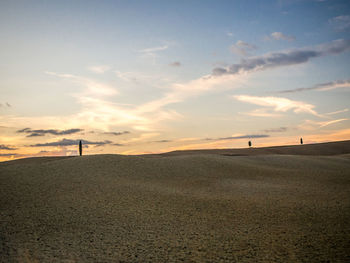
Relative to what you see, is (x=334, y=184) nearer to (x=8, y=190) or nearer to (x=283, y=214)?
(x=283, y=214)

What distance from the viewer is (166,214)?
6328 mm

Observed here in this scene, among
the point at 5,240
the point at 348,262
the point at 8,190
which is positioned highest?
the point at 8,190

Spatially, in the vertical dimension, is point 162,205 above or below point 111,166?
below

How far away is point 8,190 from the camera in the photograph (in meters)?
8.29

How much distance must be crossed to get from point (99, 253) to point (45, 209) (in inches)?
119

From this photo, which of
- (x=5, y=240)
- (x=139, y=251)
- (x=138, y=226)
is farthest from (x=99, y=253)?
(x=5, y=240)

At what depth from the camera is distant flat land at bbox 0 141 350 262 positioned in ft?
14.1

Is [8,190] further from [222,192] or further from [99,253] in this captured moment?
[222,192]

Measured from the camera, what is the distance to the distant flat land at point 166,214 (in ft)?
14.1

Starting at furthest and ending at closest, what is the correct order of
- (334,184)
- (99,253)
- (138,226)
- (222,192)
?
1. (334,184)
2. (222,192)
3. (138,226)
4. (99,253)

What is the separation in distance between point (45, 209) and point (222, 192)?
504 cm

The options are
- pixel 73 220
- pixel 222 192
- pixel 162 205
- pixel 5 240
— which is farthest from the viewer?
pixel 222 192

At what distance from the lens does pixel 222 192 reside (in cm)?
891

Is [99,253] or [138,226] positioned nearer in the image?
[99,253]
